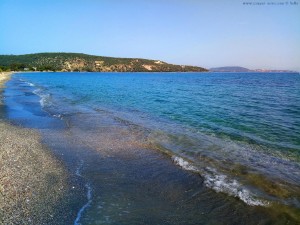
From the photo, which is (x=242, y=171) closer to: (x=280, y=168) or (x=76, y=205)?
(x=280, y=168)

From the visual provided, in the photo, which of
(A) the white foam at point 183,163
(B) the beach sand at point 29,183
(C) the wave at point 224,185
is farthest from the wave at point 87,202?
(A) the white foam at point 183,163

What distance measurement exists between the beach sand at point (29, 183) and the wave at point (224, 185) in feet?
17.5

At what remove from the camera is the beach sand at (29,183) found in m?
7.81

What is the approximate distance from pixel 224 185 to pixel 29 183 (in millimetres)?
7210

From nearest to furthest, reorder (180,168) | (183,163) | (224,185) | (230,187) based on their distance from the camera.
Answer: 1. (230,187)
2. (224,185)
3. (180,168)
4. (183,163)

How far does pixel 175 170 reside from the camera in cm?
1191

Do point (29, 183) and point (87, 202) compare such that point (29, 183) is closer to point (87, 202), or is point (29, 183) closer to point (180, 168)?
point (87, 202)

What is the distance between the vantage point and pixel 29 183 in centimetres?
996

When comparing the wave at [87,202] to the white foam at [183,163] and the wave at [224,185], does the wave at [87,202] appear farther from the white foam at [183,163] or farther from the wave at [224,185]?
the white foam at [183,163]

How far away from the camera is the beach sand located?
7812mm

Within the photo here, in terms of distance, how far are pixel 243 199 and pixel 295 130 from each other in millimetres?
12274

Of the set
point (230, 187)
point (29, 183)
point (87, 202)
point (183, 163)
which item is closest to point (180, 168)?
point (183, 163)

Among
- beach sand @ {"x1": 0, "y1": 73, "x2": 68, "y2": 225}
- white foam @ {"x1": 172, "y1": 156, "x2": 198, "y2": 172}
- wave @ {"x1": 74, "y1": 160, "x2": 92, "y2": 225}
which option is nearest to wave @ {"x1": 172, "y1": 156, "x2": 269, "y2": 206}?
white foam @ {"x1": 172, "y1": 156, "x2": 198, "y2": 172}

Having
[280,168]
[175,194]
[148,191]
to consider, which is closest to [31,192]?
[148,191]
